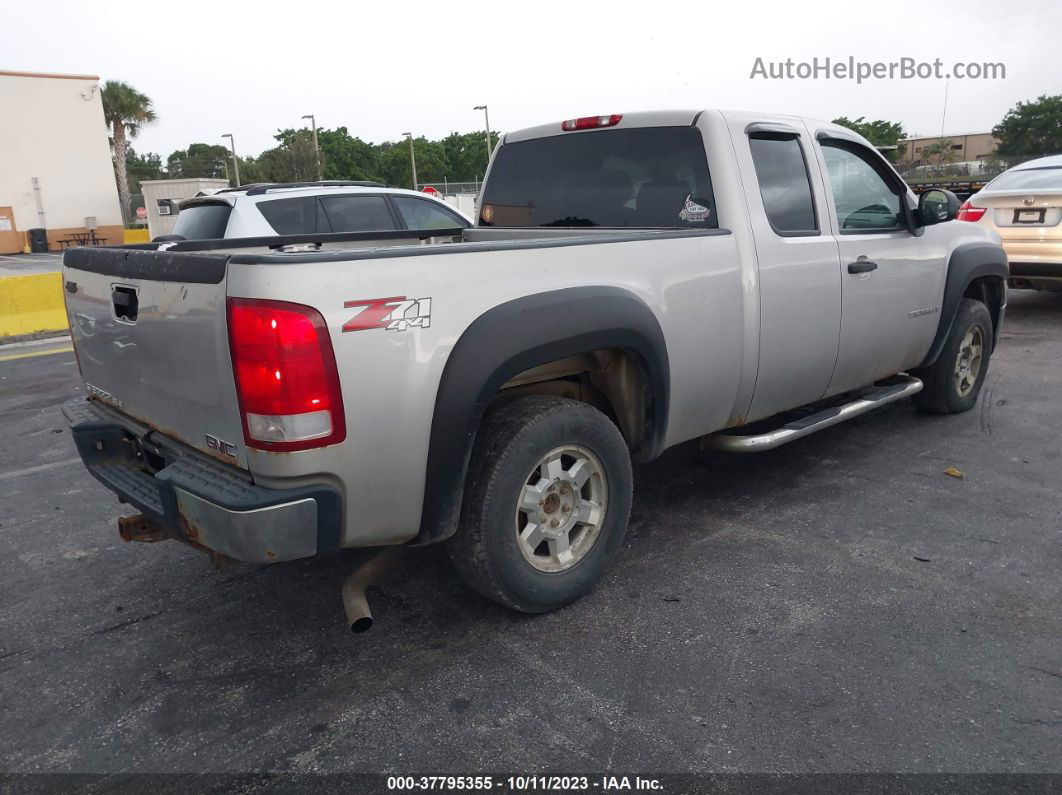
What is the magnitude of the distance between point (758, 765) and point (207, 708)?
1.74m

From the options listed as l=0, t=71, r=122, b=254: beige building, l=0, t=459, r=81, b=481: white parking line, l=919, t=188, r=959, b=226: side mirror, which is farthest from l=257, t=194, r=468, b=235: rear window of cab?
l=0, t=71, r=122, b=254: beige building

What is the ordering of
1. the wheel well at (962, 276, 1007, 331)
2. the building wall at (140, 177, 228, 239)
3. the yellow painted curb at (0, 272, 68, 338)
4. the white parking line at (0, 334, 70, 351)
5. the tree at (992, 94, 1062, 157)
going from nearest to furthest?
the wheel well at (962, 276, 1007, 331) → the white parking line at (0, 334, 70, 351) → the yellow painted curb at (0, 272, 68, 338) → the building wall at (140, 177, 228, 239) → the tree at (992, 94, 1062, 157)

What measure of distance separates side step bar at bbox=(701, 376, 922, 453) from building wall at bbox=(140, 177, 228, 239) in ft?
85.7

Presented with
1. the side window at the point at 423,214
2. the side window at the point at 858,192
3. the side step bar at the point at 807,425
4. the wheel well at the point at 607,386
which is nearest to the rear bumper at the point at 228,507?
the wheel well at the point at 607,386

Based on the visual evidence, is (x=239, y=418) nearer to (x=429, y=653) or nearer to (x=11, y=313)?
(x=429, y=653)

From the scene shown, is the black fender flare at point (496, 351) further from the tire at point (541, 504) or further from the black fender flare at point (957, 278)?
the black fender flare at point (957, 278)

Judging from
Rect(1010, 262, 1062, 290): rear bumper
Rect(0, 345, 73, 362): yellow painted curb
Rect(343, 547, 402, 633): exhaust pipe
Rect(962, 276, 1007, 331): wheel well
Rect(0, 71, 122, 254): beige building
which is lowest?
Rect(0, 345, 73, 362): yellow painted curb

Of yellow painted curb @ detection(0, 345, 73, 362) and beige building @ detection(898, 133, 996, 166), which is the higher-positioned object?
beige building @ detection(898, 133, 996, 166)

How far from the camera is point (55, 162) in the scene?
30.9 m

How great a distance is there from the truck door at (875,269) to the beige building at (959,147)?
3525 inches

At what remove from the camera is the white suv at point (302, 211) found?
24.0ft

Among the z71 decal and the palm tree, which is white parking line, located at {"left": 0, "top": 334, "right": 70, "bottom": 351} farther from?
the palm tree

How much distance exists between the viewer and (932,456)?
16.0ft

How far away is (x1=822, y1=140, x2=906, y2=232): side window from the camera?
14.3ft
